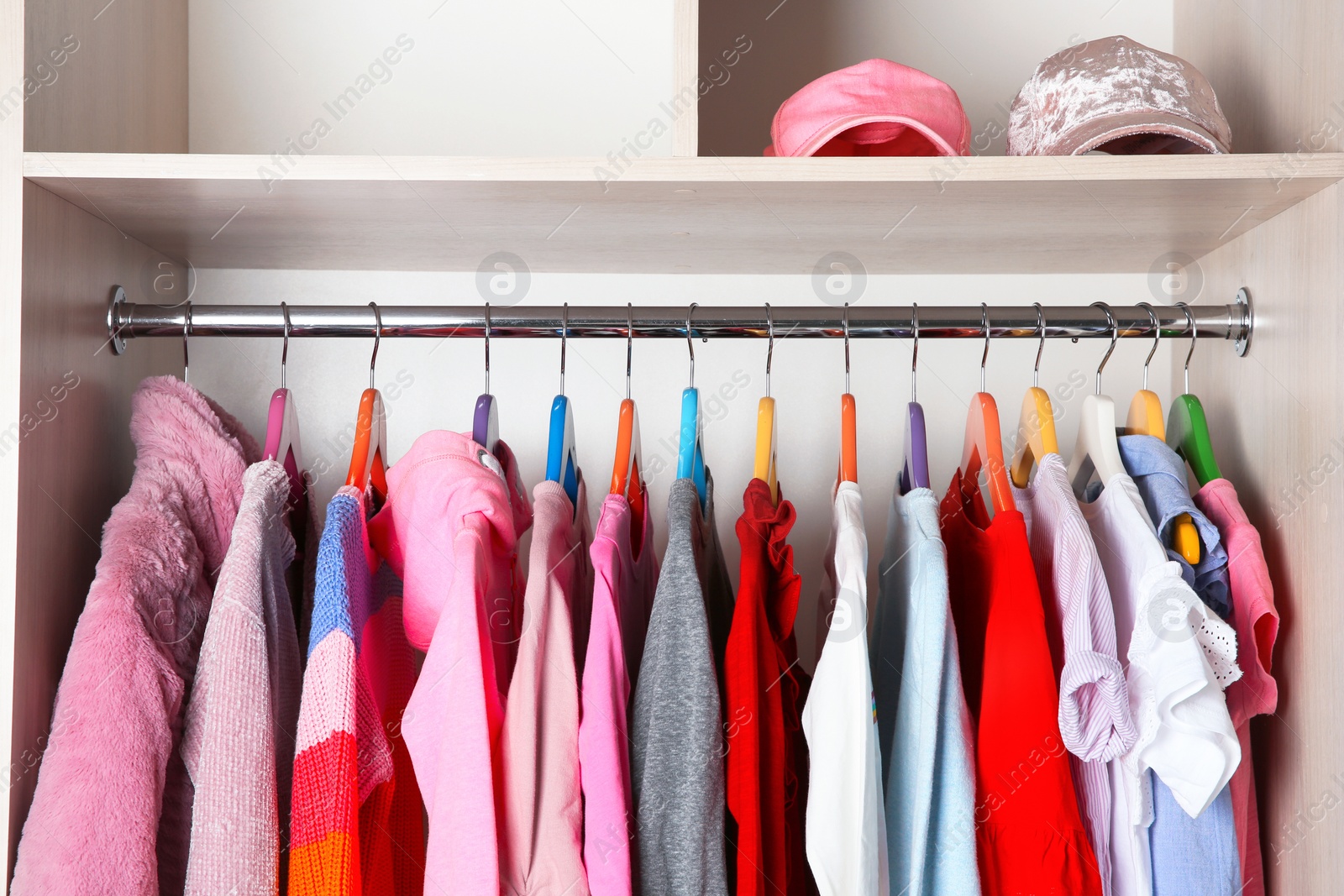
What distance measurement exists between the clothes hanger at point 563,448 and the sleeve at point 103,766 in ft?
1.33

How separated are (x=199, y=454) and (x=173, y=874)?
411 mm

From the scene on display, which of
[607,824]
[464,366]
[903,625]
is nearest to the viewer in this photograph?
[607,824]

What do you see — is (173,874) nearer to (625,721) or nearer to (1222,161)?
(625,721)

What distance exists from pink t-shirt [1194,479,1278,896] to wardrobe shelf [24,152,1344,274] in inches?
12.5

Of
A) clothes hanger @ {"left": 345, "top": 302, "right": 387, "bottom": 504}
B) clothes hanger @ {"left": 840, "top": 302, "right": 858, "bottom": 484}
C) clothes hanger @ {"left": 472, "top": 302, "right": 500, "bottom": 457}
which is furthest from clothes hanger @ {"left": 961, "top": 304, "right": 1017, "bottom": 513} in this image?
clothes hanger @ {"left": 345, "top": 302, "right": 387, "bottom": 504}

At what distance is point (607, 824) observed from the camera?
0.81 m

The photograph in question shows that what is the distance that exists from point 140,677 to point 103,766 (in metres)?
0.08

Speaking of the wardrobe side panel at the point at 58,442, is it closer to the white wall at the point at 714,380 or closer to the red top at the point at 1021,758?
the white wall at the point at 714,380

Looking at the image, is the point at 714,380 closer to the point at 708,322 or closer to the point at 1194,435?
the point at 708,322

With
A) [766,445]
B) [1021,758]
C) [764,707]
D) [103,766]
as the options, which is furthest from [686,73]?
[103,766]

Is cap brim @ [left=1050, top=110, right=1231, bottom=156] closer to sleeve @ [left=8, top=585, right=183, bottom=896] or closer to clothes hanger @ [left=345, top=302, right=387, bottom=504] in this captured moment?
clothes hanger @ [left=345, top=302, right=387, bottom=504]

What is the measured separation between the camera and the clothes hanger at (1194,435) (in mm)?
1024

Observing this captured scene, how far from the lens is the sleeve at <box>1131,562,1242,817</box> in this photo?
0.83 metres

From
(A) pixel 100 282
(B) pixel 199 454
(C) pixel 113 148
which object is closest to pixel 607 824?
(B) pixel 199 454
